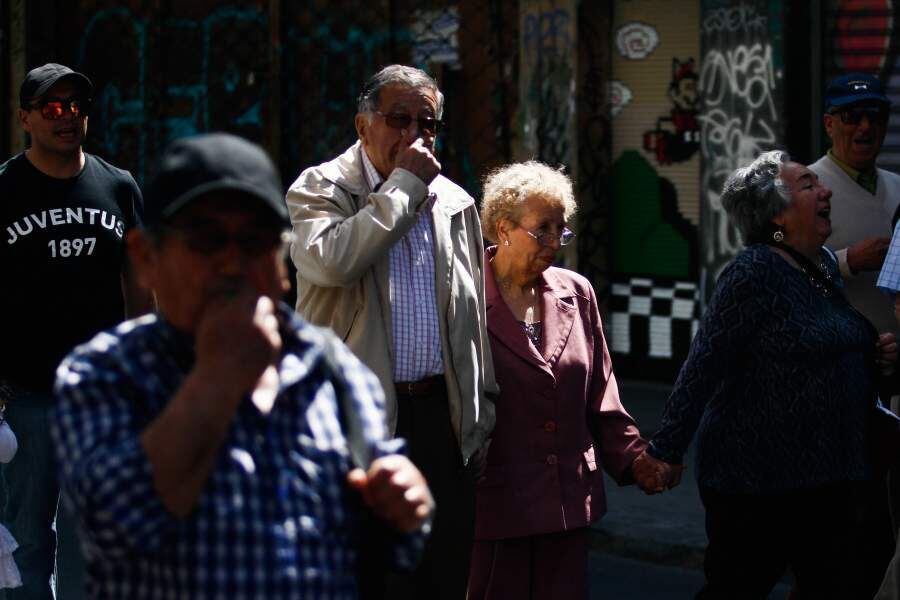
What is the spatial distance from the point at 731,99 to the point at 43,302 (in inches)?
227

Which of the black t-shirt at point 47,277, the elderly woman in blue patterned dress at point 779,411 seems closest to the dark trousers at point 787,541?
the elderly woman in blue patterned dress at point 779,411

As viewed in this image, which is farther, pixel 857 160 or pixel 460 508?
pixel 857 160

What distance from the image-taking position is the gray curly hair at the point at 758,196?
16.1 ft

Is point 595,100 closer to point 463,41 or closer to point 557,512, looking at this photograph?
point 463,41

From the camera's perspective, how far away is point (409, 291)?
14.7 feet

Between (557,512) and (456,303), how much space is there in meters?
0.80

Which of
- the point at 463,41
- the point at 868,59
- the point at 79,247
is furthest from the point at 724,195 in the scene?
the point at 463,41

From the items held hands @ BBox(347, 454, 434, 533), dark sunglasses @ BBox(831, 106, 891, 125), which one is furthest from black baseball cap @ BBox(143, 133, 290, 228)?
dark sunglasses @ BBox(831, 106, 891, 125)

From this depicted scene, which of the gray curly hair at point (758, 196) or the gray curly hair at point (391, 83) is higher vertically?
the gray curly hair at point (391, 83)

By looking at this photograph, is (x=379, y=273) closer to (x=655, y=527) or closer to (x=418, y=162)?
(x=418, y=162)

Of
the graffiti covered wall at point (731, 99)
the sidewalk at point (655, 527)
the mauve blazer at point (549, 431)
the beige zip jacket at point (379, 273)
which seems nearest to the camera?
the beige zip jacket at point (379, 273)

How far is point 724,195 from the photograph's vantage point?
5078mm

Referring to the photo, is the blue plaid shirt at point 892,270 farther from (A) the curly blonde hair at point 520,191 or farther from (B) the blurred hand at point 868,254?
(A) the curly blonde hair at point 520,191

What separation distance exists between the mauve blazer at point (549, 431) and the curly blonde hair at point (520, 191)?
0.24 meters
